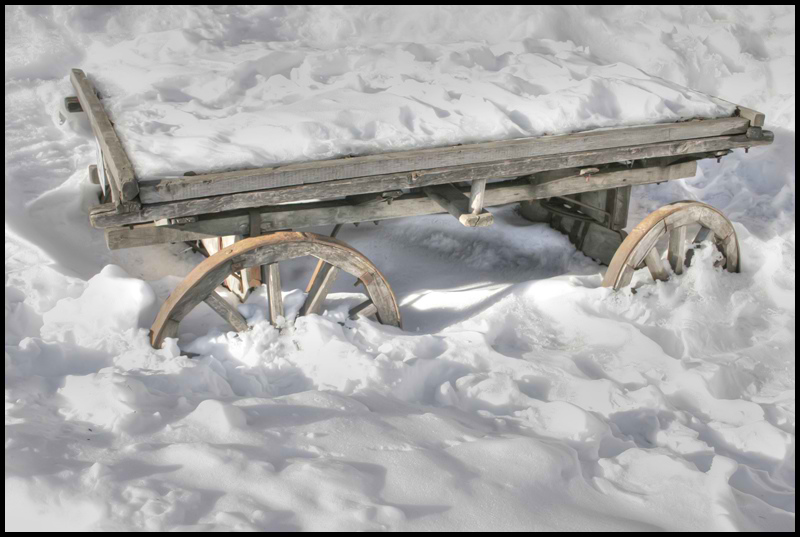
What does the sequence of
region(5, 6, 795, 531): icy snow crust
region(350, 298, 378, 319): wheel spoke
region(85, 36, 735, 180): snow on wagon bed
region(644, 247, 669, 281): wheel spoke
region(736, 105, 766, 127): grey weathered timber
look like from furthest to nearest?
region(644, 247, 669, 281): wheel spoke → region(736, 105, 766, 127): grey weathered timber → region(350, 298, 378, 319): wheel spoke → region(85, 36, 735, 180): snow on wagon bed → region(5, 6, 795, 531): icy snow crust

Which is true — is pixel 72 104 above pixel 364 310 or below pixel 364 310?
Answer: above

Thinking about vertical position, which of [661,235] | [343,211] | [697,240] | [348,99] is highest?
[348,99]

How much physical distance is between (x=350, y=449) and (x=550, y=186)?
95.4 inches

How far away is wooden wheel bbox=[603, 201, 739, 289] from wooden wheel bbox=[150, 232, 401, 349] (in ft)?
4.82

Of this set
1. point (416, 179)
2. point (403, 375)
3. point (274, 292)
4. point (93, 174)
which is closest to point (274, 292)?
point (274, 292)

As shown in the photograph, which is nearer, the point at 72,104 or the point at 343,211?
the point at 343,211

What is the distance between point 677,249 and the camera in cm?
504

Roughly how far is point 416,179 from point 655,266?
180 centimetres

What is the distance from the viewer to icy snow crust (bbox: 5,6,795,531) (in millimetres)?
2752

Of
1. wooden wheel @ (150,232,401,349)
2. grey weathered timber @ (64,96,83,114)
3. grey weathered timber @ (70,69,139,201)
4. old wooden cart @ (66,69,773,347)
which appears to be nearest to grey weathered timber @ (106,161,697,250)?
old wooden cart @ (66,69,773,347)

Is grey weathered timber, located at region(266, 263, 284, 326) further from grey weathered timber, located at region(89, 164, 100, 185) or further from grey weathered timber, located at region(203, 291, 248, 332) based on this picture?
grey weathered timber, located at region(89, 164, 100, 185)

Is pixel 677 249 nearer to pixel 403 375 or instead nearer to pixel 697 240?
pixel 697 240

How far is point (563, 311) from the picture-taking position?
4.79 metres

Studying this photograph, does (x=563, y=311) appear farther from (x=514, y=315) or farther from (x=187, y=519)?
(x=187, y=519)
